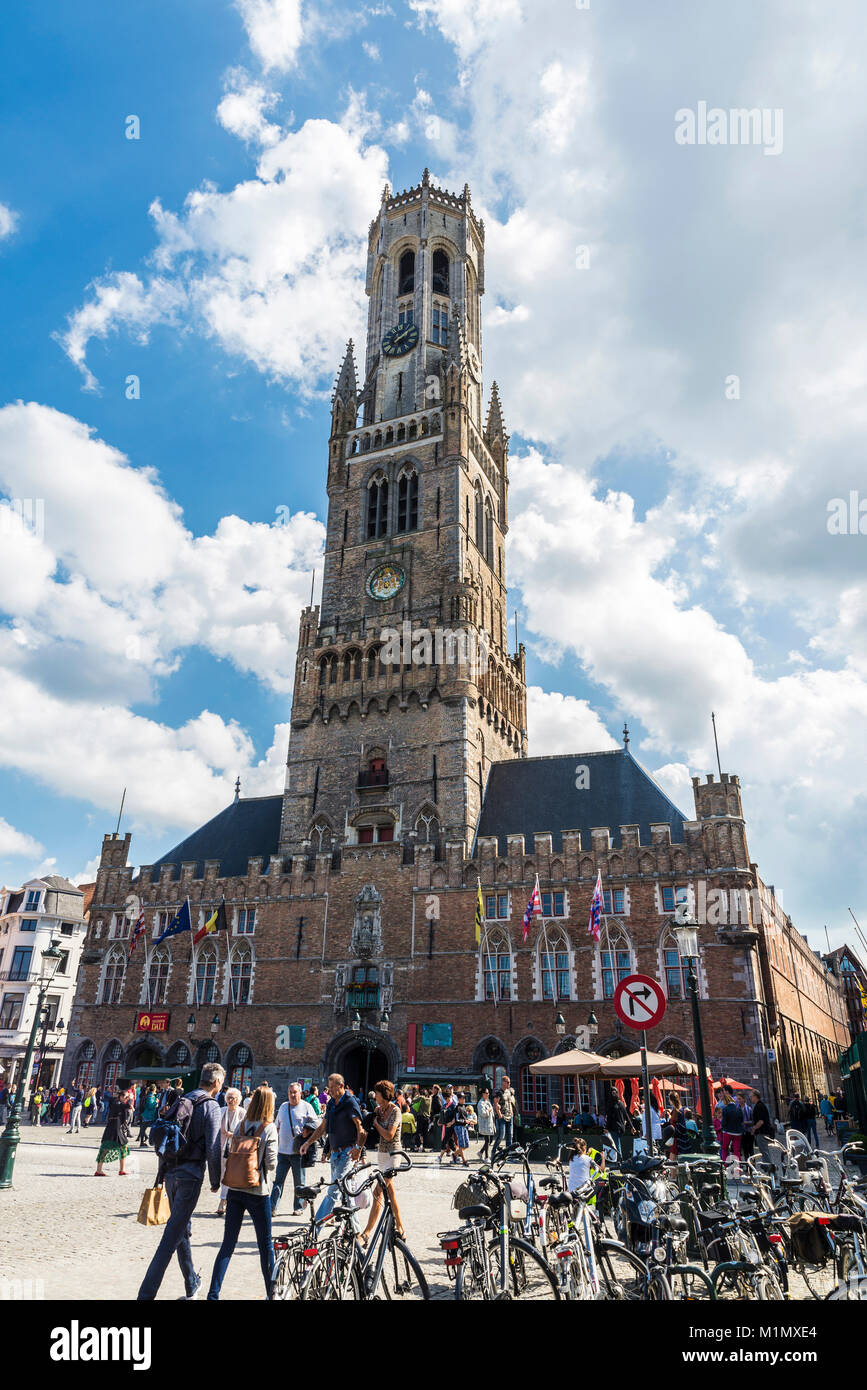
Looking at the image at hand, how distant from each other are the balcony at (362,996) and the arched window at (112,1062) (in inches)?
422

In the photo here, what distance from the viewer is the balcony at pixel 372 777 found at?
36719 mm

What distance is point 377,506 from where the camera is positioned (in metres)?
44.2

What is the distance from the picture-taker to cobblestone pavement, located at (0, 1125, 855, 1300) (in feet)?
26.8

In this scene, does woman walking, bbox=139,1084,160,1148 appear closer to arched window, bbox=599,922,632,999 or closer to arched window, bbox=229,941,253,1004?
arched window, bbox=229,941,253,1004

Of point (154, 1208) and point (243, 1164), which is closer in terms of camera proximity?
point (243, 1164)

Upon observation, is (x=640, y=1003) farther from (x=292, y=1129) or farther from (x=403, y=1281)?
(x=292, y=1129)

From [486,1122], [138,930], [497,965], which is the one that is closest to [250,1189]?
[486,1122]

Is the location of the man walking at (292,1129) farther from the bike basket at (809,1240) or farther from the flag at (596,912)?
the flag at (596,912)

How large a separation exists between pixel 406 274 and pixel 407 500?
18321 millimetres

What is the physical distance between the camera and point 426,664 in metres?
37.8

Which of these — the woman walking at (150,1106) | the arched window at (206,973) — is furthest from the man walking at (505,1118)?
the arched window at (206,973)
